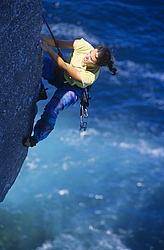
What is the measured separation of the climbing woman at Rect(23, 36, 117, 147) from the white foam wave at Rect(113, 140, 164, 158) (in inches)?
776

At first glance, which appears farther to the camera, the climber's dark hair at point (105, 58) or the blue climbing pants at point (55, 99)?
the blue climbing pants at point (55, 99)

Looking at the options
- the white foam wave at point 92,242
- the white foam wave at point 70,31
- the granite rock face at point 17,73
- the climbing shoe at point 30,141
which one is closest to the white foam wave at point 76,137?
the white foam wave at point 92,242

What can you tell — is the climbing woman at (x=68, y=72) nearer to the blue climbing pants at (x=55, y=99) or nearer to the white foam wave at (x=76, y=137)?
the blue climbing pants at (x=55, y=99)

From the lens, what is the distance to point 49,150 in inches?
1153

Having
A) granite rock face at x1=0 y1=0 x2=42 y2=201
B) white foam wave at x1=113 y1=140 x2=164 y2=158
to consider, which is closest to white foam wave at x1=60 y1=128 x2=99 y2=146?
white foam wave at x1=113 y1=140 x2=164 y2=158

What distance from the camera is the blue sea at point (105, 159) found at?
2533 cm

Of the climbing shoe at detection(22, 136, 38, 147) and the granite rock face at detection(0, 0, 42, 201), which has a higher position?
the granite rock face at detection(0, 0, 42, 201)

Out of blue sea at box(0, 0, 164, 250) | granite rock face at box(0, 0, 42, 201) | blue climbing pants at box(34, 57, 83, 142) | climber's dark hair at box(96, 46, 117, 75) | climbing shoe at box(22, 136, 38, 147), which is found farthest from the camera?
blue sea at box(0, 0, 164, 250)

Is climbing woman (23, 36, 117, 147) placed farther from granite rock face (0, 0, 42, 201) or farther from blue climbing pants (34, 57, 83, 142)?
granite rock face (0, 0, 42, 201)

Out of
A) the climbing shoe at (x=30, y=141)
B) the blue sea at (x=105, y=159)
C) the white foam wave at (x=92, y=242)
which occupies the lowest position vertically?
the white foam wave at (x=92, y=242)

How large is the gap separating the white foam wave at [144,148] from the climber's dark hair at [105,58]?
20.4 m

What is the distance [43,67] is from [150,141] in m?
20.2

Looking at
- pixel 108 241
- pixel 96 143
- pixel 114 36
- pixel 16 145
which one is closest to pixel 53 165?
pixel 96 143

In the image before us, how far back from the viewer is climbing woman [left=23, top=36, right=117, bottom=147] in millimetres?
10141
